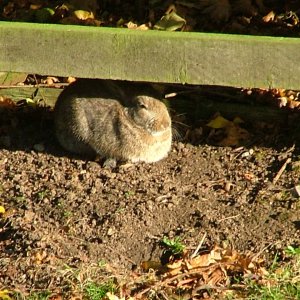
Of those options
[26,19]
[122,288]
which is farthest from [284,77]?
[26,19]

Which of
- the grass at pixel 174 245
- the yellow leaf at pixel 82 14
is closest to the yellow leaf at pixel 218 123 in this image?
the grass at pixel 174 245

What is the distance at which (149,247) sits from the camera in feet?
15.8

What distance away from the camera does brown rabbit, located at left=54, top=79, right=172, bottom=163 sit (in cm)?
567

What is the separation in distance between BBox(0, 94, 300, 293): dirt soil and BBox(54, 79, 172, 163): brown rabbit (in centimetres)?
12

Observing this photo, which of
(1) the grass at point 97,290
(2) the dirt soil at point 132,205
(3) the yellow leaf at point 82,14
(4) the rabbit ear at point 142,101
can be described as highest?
(4) the rabbit ear at point 142,101

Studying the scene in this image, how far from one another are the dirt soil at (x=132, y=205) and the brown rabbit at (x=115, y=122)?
117 mm

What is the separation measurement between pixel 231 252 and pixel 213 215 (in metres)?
0.41

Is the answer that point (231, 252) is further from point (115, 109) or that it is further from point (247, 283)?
point (115, 109)

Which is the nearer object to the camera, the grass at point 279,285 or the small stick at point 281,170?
the grass at point 279,285

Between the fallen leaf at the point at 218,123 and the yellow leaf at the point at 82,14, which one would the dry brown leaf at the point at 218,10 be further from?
the fallen leaf at the point at 218,123

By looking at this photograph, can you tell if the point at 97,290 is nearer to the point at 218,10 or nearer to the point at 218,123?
the point at 218,123

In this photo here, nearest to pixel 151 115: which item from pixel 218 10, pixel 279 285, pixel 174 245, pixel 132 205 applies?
pixel 132 205

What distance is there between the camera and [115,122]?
5754mm

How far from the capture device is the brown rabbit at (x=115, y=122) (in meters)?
5.67
